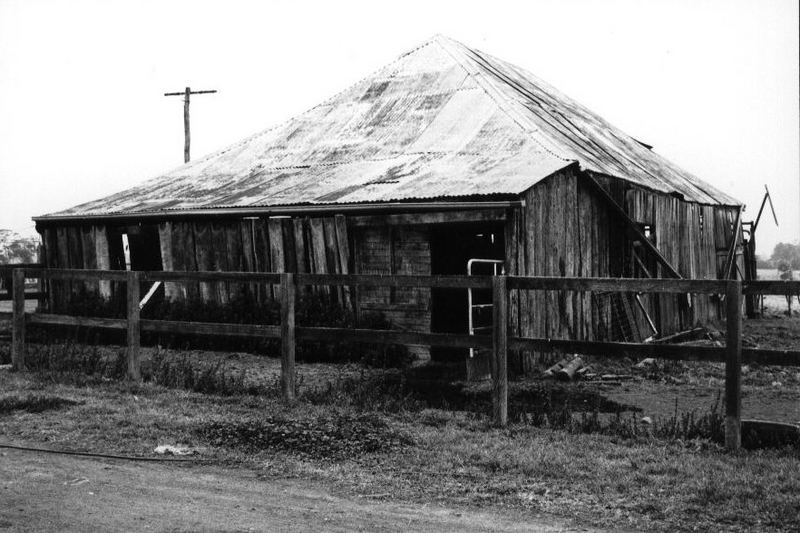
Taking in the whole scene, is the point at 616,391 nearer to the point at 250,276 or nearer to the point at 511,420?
the point at 511,420

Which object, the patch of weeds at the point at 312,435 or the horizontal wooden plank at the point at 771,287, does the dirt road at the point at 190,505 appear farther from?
the horizontal wooden plank at the point at 771,287

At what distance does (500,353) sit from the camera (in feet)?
25.6

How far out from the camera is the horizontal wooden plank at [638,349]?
7.08 metres

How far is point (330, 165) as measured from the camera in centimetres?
1822

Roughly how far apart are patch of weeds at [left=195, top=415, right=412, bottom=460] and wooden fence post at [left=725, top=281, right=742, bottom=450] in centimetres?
255

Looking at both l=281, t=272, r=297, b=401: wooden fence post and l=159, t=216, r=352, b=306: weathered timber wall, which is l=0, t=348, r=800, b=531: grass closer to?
l=281, t=272, r=297, b=401: wooden fence post

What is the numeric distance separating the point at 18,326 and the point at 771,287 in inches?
354

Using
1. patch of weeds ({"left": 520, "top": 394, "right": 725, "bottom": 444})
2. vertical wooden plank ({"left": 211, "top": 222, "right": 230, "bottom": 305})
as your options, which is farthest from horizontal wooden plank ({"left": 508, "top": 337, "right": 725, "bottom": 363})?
vertical wooden plank ({"left": 211, "top": 222, "right": 230, "bottom": 305})

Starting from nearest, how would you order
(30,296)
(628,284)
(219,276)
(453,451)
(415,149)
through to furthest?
(453,451)
(628,284)
(219,276)
(415,149)
(30,296)

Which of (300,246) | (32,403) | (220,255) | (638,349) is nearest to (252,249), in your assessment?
(220,255)

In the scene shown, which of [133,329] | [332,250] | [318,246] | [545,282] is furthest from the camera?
[318,246]

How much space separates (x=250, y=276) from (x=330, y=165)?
9.09m

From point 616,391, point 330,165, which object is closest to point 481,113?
point 330,165

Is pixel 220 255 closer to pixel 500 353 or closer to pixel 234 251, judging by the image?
pixel 234 251
